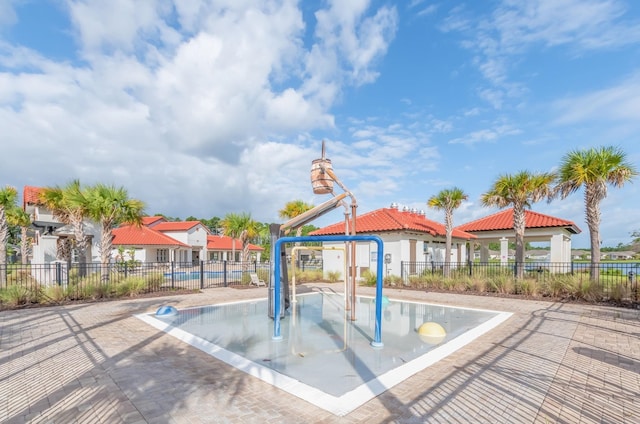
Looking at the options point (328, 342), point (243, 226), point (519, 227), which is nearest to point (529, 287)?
point (519, 227)

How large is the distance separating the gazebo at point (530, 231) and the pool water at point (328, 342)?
14401 millimetres

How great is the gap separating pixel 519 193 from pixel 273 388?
16.0 m

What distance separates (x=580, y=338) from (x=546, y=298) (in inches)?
275

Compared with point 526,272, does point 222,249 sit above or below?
below

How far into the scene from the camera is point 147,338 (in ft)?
25.3

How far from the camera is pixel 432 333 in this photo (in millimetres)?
8398

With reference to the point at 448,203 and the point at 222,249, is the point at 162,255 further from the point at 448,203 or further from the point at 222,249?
the point at 448,203

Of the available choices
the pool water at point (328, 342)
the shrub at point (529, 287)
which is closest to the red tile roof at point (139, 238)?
the pool water at point (328, 342)

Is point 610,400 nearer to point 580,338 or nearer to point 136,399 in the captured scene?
point 580,338

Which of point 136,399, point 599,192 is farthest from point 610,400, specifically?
point 599,192

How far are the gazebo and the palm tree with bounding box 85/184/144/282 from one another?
24065 millimetres

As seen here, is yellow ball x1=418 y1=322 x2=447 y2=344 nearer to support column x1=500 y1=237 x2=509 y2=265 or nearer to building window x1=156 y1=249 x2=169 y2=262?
support column x1=500 y1=237 x2=509 y2=265

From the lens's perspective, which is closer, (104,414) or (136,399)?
(104,414)

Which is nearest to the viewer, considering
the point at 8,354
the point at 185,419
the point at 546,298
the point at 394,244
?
the point at 185,419
